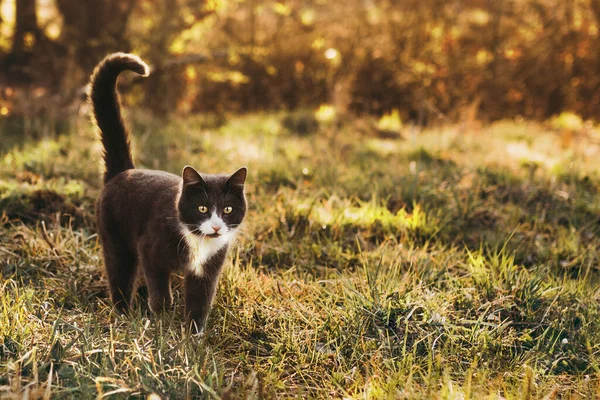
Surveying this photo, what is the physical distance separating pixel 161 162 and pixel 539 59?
19.8 feet

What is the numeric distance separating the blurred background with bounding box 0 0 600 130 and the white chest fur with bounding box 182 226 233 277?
5.01 m

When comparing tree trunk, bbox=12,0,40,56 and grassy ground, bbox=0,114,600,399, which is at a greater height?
tree trunk, bbox=12,0,40,56

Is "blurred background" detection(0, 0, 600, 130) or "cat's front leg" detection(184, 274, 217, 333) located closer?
"cat's front leg" detection(184, 274, 217, 333)

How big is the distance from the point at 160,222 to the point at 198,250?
233mm

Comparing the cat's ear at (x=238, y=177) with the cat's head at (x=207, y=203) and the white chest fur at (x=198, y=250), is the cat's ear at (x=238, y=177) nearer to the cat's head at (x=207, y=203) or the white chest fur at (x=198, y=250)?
the cat's head at (x=207, y=203)

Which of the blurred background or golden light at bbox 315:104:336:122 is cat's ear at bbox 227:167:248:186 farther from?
the blurred background

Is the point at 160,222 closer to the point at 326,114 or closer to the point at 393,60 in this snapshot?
the point at 326,114

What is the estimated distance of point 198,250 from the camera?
2.61 meters

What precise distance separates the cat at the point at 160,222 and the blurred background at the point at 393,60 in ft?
15.1

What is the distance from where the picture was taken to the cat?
260cm

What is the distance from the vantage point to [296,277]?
319 centimetres

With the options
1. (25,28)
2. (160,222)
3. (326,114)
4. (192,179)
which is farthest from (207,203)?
(25,28)

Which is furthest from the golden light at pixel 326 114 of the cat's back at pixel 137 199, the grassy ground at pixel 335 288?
the cat's back at pixel 137 199

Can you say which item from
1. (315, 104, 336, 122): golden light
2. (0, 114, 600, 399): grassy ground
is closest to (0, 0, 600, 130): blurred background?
(315, 104, 336, 122): golden light
